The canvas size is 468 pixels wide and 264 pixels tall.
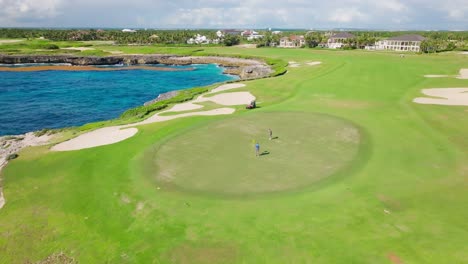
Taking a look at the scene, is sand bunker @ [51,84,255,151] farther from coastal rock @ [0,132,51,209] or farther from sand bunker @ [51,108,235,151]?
coastal rock @ [0,132,51,209]

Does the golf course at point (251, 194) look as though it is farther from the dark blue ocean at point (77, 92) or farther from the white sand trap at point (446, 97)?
the dark blue ocean at point (77, 92)

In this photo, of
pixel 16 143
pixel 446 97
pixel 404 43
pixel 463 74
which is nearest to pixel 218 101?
pixel 16 143

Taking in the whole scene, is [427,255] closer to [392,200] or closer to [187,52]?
[392,200]

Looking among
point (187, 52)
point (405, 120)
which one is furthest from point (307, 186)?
point (187, 52)

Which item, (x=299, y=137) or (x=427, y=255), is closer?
(x=427, y=255)

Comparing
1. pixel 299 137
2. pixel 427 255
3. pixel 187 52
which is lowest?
pixel 427 255

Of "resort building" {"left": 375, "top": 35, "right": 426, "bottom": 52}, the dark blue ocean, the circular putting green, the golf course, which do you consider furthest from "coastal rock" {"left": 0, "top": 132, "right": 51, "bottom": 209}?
"resort building" {"left": 375, "top": 35, "right": 426, "bottom": 52}

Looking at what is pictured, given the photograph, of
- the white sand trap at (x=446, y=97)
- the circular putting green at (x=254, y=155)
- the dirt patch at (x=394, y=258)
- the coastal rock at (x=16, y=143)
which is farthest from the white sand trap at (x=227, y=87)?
the dirt patch at (x=394, y=258)

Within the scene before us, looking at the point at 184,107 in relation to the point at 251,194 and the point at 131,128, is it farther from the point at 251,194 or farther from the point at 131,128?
the point at 251,194
